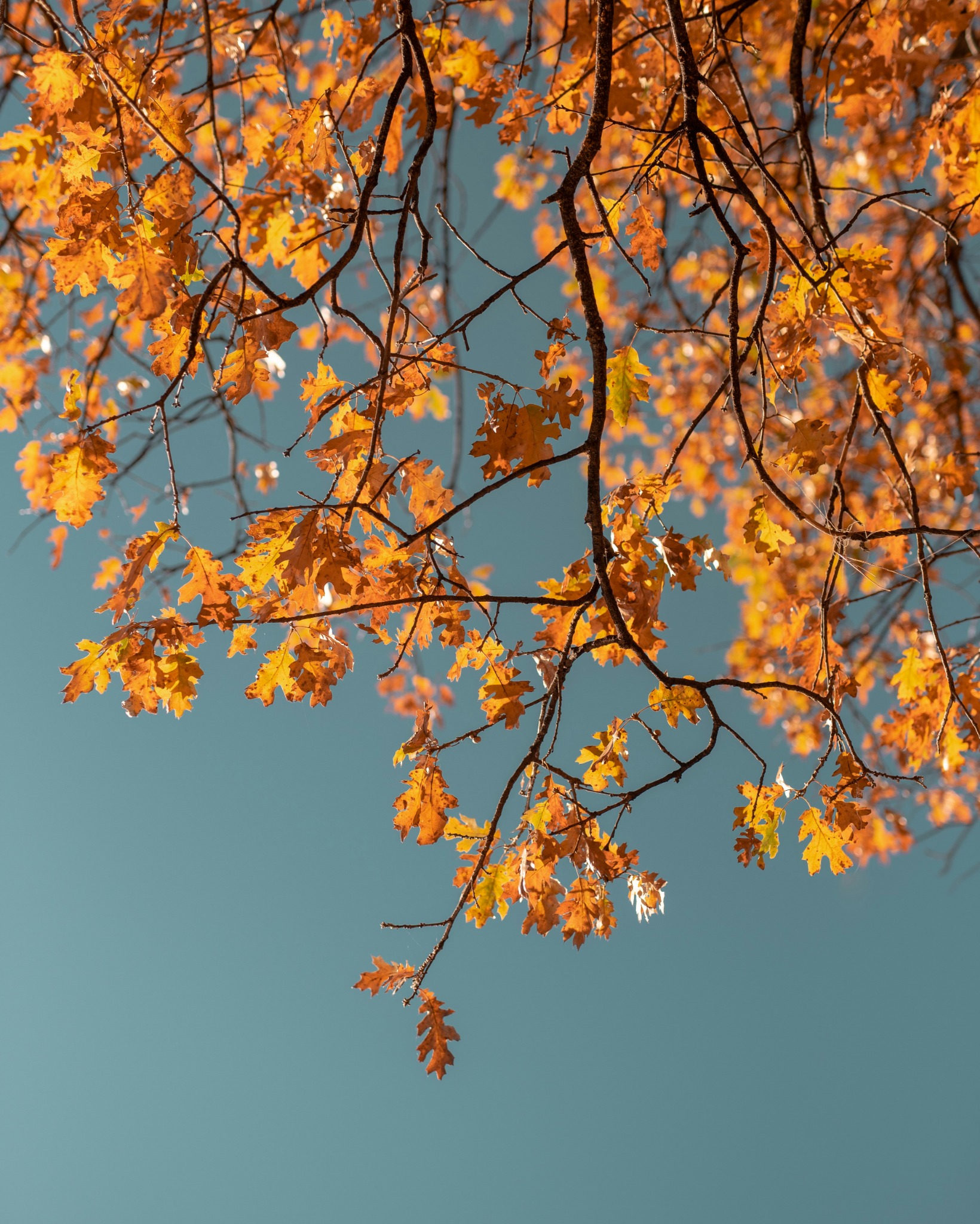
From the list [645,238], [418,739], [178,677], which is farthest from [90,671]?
[645,238]

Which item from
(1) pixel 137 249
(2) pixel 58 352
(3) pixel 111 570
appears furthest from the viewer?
(3) pixel 111 570

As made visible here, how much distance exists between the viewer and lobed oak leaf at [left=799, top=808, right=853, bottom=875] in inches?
67.2

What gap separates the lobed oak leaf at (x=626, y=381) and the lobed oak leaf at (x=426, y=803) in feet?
2.93

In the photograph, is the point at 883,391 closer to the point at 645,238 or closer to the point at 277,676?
the point at 645,238

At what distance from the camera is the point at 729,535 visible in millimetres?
6285

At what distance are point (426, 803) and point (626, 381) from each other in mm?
1068

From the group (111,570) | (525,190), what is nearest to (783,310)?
(525,190)

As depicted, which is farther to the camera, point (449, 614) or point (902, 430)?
point (902, 430)

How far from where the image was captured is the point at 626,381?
6.07 ft

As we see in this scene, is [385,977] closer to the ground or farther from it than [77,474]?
closer to the ground

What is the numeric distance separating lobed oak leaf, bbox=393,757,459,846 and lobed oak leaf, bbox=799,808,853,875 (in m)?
0.79

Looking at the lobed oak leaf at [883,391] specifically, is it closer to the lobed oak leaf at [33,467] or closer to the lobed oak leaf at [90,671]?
the lobed oak leaf at [90,671]

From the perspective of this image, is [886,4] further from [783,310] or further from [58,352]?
[58,352]

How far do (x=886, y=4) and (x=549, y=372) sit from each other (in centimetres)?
231
